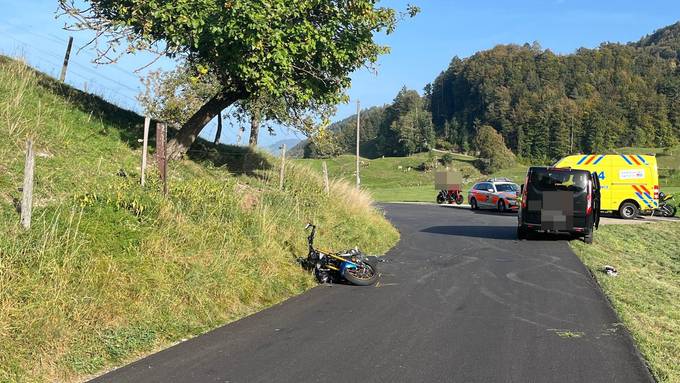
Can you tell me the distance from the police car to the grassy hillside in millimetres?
16378

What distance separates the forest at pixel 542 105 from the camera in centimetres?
13425

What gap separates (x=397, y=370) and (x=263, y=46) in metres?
7.15

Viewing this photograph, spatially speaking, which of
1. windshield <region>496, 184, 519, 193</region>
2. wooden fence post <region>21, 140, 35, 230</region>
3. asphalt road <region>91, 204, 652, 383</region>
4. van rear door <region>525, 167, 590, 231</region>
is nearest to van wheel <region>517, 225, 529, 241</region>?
van rear door <region>525, 167, 590, 231</region>

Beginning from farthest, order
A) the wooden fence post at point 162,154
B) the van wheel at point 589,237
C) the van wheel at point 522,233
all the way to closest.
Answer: the van wheel at point 522,233, the van wheel at point 589,237, the wooden fence post at point 162,154

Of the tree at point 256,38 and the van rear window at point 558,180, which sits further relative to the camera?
the van rear window at point 558,180

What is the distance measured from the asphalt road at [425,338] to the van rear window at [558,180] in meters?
4.84

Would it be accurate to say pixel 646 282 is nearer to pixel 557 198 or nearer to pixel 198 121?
pixel 557 198

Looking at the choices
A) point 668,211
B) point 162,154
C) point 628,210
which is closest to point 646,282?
point 162,154

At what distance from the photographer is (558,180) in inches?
610

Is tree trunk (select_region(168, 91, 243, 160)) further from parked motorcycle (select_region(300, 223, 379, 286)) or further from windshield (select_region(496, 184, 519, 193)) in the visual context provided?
windshield (select_region(496, 184, 519, 193))

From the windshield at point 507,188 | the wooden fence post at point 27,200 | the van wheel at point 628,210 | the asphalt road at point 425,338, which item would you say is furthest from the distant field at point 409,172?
the wooden fence post at point 27,200

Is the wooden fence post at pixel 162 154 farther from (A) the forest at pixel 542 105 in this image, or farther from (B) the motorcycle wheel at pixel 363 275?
(A) the forest at pixel 542 105

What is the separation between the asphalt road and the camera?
531 cm

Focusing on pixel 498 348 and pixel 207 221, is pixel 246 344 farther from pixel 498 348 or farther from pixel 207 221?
pixel 207 221
